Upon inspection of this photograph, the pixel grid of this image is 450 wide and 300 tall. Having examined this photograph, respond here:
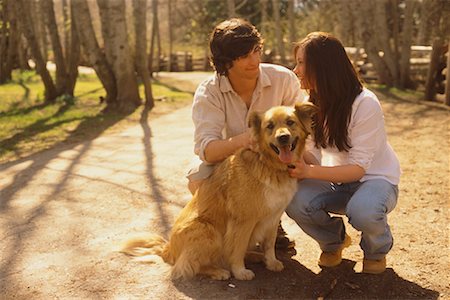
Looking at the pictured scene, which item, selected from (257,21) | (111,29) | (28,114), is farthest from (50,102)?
(257,21)

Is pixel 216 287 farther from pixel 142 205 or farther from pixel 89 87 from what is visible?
pixel 89 87

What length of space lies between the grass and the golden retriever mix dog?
4.81 metres

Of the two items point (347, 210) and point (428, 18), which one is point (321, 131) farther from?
point (428, 18)

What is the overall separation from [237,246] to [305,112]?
101 cm

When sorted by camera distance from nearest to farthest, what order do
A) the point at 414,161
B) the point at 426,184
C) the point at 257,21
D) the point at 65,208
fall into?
the point at 65,208, the point at 426,184, the point at 414,161, the point at 257,21

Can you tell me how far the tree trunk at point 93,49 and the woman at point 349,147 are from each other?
8.72 metres

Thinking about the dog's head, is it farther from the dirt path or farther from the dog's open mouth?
the dirt path

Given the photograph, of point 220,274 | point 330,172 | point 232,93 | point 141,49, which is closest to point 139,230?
point 220,274

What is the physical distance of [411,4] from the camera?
1484 cm

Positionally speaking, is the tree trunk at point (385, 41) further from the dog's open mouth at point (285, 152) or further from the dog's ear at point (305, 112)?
the dog's open mouth at point (285, 152)

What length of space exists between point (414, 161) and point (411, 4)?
10.1m

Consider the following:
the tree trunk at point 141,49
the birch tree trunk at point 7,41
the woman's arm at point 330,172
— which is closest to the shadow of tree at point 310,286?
the woman's arm at point 330,172

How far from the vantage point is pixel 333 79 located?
3.29 metres

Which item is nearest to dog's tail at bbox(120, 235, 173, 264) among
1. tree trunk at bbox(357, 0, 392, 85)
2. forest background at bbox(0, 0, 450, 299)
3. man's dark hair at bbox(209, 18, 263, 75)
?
forest background at bbox(0, 0, 450, 299)
